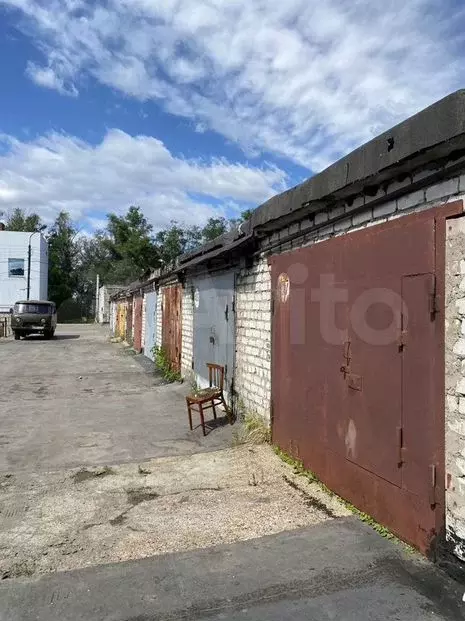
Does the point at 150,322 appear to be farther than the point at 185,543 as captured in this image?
Yes

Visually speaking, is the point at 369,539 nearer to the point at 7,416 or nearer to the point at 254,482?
the point at 254,482

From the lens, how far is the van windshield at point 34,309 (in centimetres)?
2638

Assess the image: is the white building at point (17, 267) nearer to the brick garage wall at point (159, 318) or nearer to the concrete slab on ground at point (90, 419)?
the brick garage wall at point (159, 318)

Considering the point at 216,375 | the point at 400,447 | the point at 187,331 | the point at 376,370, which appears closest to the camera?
the point at 400,447

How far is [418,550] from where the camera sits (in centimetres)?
332

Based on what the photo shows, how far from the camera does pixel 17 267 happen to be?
152 feet

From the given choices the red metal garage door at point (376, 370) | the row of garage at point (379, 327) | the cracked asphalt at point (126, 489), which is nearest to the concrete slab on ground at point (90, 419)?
the cracked asphalt at point (126, 489)

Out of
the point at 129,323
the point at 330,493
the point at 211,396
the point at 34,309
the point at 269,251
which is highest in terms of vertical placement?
the point at 269,251

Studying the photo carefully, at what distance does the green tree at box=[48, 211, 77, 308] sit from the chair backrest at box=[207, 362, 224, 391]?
2155 inches

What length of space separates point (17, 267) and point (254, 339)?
146 feet

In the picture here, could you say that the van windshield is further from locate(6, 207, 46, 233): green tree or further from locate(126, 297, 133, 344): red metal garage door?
locate(6, 207, 46, 233): green tree

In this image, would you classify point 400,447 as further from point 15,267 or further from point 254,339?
point 15,267

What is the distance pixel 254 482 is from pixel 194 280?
640 centimetres

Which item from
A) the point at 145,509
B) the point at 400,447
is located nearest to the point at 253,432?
the point at 145,509
